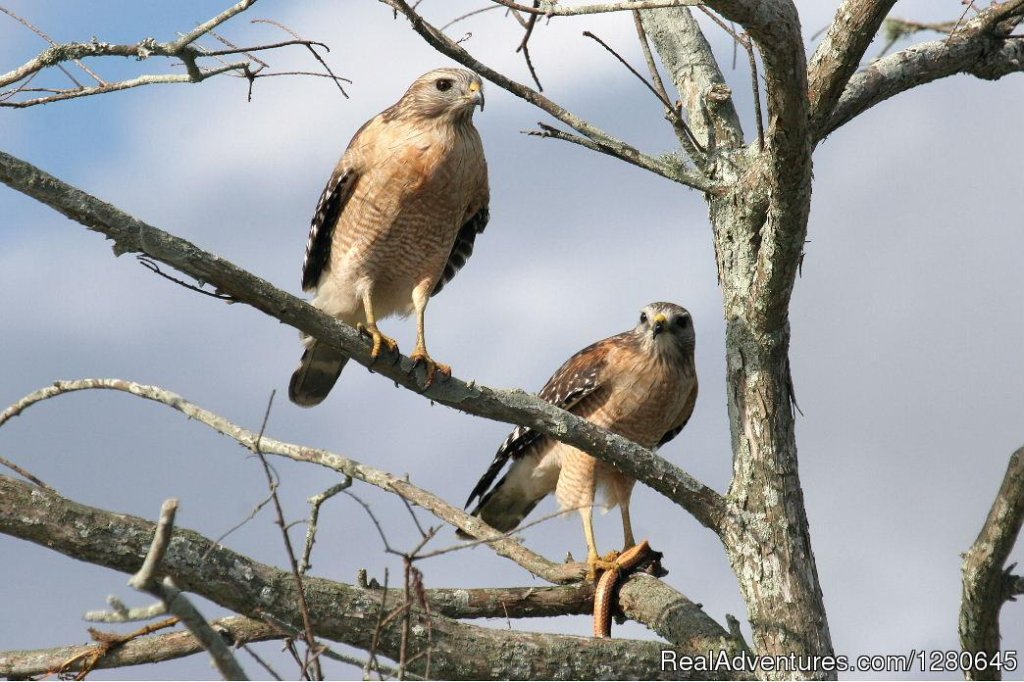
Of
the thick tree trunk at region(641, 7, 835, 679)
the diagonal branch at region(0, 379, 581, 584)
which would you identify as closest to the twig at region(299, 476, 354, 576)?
the diagonal branch at region(0, 379, 581, 584)

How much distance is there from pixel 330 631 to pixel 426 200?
2.57 m

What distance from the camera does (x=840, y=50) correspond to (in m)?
5.04

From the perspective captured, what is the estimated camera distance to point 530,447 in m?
7.94

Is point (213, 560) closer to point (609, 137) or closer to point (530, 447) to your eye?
point (609, 137)

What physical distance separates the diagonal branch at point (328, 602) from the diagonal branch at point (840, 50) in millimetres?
2486

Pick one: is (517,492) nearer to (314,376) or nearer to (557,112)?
(314,376)

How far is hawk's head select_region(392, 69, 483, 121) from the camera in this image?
6.60 meters

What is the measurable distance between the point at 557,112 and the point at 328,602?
2.65 metres

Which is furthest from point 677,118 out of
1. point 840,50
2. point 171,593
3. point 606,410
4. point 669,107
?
point 171,593

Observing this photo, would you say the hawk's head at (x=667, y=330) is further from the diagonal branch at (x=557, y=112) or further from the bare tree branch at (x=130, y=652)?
the bare tree branch at (x=130, y=652)

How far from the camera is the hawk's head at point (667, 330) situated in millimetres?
7762

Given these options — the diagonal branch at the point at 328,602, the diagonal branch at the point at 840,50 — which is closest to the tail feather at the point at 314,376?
the diagonal branch at the point at 328,602

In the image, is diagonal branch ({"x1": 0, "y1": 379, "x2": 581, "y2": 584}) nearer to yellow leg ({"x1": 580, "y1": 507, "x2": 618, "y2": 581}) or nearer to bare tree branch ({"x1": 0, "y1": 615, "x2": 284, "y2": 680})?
yellow leg ({"x1": 580, "y1": 507, "x2": 618, "y2": 581})

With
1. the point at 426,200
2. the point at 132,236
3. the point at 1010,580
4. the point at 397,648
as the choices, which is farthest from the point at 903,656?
the point at 132,236
